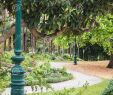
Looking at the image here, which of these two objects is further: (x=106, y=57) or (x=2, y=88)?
(x=106, y=57)

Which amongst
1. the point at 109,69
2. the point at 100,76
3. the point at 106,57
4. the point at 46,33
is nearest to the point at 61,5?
the point at 46,33

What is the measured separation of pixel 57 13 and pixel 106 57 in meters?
31.5

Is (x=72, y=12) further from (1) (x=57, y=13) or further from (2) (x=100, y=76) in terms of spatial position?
(2) (x=100, y=76)

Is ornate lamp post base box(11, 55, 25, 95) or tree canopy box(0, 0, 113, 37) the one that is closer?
ornate lamp post base box(11, 55, 25, 95)

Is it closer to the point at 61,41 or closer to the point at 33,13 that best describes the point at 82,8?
the point at 33,13

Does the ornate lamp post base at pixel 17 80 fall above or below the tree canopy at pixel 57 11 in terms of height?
below

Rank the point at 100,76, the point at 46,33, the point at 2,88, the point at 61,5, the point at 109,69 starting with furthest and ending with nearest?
1. the point at 109,69
2. the point at 100,76
3. the point at 46,33
4. the point at 61,5
5. the point at 2,88

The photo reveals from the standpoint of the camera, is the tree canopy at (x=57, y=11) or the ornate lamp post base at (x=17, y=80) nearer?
the ornate lamp post base at (x=17, y=80)

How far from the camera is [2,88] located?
8984 mm

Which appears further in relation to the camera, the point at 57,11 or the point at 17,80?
the point at 57,11

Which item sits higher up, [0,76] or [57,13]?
[57,13]

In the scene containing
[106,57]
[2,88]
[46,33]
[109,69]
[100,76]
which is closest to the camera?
[2,88]

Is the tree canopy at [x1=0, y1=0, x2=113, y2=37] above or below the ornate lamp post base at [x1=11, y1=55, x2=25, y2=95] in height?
above

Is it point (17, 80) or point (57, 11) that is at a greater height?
point (57, 11)
